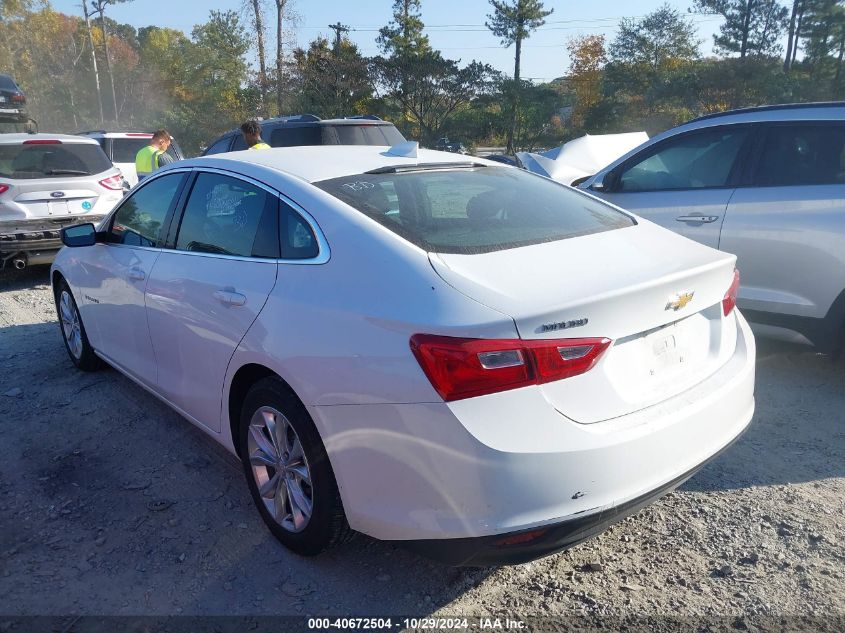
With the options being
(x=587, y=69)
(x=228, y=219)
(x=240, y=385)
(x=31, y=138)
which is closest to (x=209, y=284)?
(x=228, y=219)

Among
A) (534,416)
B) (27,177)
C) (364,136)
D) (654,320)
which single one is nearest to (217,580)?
(534,416)

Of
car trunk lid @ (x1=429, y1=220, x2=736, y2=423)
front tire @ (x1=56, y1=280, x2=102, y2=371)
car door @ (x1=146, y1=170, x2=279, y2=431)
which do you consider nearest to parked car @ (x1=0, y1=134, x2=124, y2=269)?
front tire @ (x1=56, y1=280, x2=102, y2=371)

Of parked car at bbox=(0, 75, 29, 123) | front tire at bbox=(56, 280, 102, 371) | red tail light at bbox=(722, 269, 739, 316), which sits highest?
parked car at bbox=(0, 75, 29, 123)

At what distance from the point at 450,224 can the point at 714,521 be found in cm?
174

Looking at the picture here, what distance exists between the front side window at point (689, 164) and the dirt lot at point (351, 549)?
6.03 ft

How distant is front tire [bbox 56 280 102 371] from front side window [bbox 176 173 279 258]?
184 cm

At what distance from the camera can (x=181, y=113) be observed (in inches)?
1628

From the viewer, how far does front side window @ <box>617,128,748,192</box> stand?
495 centimetres

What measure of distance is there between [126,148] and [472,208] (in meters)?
11.5

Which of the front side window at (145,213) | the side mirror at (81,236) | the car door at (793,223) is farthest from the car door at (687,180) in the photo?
the side mirror at (81,236)

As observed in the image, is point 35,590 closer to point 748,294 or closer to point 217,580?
point 217,580

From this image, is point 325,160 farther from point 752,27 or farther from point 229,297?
point 752,27

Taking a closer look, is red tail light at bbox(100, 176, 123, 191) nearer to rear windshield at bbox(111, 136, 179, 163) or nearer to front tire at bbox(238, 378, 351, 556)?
rear windshield at bbox(111, 136, 179, 163)

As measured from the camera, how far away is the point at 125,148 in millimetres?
12656
